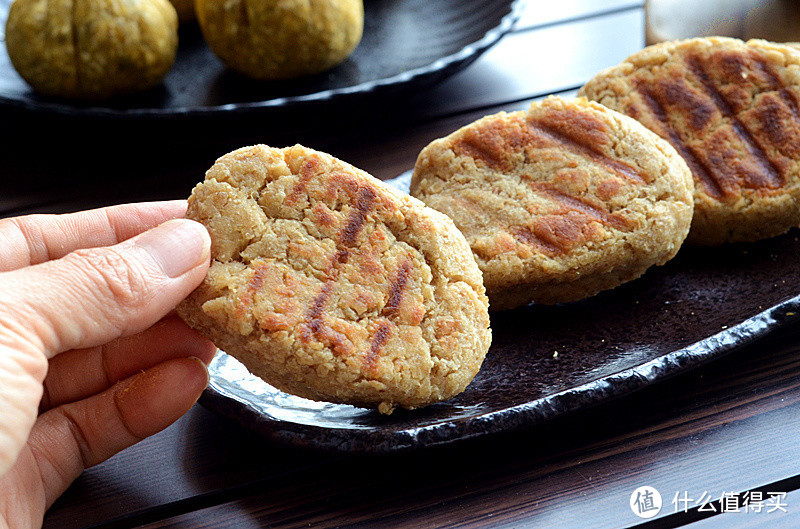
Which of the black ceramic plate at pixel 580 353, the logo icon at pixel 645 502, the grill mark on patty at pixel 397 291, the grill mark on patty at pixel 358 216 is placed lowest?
the logo icon at pixel 645 502

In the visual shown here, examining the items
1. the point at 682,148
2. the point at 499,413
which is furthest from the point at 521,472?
the point at 682,148

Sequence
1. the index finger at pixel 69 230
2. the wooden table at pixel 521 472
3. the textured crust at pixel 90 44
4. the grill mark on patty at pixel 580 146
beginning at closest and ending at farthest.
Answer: the wooden table at pixel 521 472 < the index finger at pixel 69 230 < the grill mark on patty at pixel 580 146 < the textured crust at pixel 90 44

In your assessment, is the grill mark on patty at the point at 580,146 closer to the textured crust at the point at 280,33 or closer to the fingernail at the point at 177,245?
the fingernail at the point at 177,245

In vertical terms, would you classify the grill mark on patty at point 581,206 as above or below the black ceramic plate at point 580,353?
above

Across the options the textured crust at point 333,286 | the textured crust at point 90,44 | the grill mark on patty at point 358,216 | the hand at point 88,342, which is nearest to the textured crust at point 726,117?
the textured crust at point 333,286

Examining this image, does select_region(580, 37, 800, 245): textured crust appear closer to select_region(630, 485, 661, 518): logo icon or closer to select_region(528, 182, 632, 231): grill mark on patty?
select_region(528, 182, 632, 231): grill mark on patty

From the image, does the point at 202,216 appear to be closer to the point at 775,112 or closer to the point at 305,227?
the point at 305,227

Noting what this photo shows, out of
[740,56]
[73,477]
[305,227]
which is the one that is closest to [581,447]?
[305,227]

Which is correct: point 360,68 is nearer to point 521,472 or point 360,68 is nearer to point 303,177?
point 303,177
